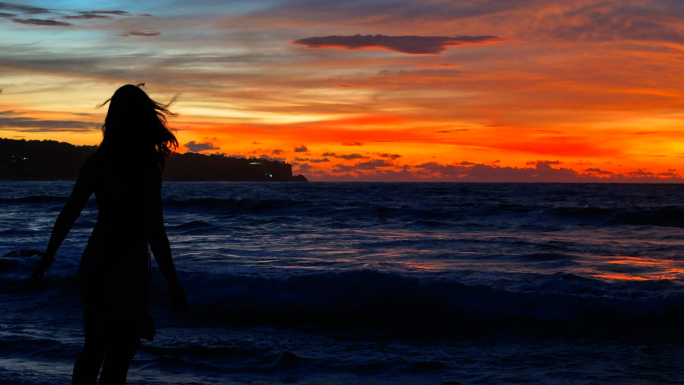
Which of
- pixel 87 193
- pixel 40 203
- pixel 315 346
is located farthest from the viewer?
pixel 40 203

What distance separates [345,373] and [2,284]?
254 inches

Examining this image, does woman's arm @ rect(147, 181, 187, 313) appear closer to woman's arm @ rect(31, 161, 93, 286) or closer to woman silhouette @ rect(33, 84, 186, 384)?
woman silhouette @ rect(33, 84, 186, 384)

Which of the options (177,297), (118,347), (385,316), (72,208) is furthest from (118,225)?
(385,316)

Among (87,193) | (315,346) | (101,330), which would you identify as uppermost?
(87,193)

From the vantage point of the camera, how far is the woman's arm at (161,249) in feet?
9.52

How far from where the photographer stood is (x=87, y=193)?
112 inches

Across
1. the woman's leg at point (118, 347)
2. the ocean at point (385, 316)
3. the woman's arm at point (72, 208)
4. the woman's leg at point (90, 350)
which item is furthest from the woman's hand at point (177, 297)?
the ocean at point (385, 316)

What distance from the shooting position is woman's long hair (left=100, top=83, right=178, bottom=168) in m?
2.84

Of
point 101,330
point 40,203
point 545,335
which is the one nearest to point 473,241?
point 545,335

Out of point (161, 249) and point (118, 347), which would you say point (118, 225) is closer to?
point (161, 249)

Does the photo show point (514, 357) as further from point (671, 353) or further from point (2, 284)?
point (2, 284)

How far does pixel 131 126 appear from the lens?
285cm

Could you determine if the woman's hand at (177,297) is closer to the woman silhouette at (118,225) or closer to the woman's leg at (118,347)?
the woman silhouette at (118,225)

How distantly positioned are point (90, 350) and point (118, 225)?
634mm
